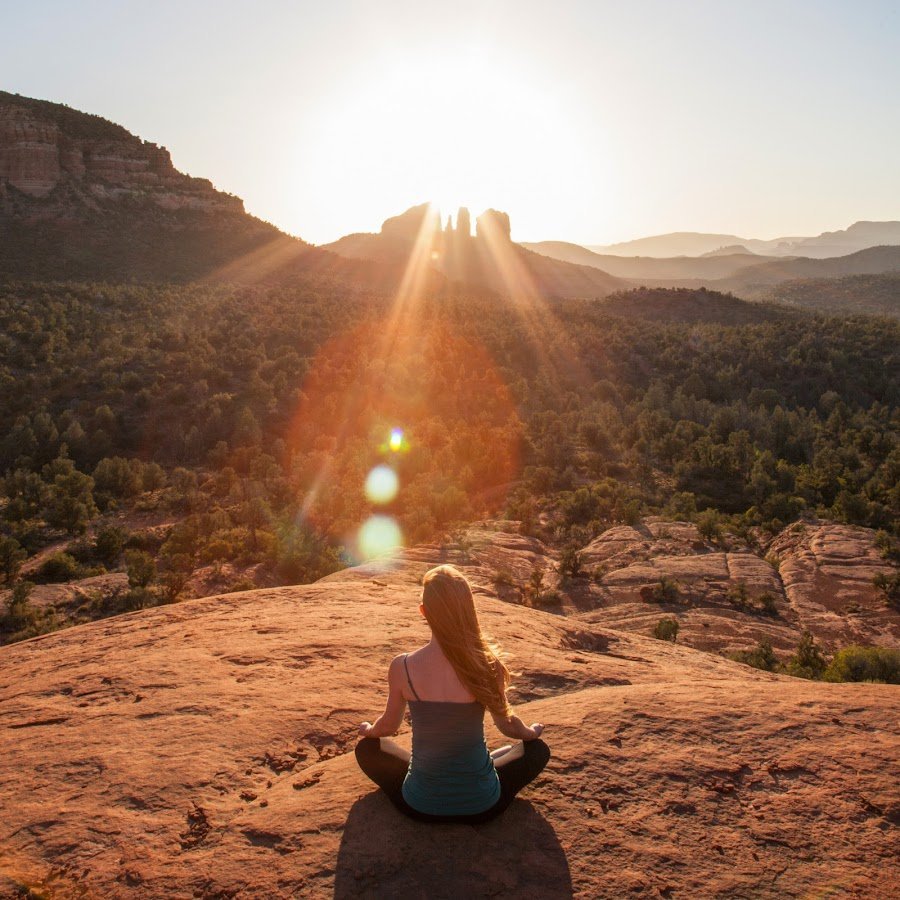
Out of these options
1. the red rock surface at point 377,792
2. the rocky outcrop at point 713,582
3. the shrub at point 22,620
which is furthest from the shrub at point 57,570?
the red rock surface at point 377,792

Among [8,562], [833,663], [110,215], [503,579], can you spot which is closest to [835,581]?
[833,663]

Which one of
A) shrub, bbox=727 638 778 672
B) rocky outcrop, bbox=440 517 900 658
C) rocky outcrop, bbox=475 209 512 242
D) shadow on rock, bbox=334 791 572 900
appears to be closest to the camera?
shadow on rock, bbox=334 791 572 900

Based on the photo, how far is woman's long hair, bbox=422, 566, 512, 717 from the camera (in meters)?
3.18

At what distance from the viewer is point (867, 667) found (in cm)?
930

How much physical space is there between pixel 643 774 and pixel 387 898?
5.75 feet

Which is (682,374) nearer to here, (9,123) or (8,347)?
(8,347)

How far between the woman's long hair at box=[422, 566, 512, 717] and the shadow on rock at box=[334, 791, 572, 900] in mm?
689

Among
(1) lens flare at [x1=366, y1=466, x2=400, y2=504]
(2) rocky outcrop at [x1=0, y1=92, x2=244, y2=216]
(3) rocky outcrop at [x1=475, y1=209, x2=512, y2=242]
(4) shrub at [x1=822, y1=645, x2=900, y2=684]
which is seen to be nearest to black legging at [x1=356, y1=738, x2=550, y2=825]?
(4) shrub at [x1=822, y1=645, x2=900, y2=684]

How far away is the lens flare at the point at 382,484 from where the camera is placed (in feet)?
70.3

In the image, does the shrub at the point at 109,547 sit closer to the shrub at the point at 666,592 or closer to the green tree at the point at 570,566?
the green tree at the point at 570,566

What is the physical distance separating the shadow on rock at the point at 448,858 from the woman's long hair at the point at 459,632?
27.1 inches

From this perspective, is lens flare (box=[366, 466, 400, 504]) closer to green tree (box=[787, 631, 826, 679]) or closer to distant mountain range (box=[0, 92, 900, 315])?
green tree (box=[787, 631, 826, 679])

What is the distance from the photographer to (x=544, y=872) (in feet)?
10.0

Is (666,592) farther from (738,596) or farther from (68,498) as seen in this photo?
(68,498)
